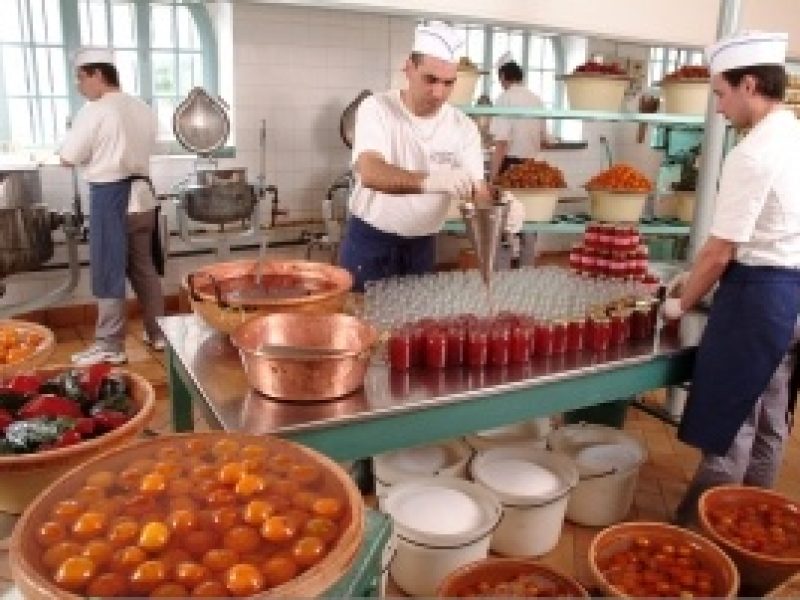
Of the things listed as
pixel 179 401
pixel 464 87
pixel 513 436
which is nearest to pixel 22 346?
pixel 179 401

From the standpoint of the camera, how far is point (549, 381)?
209 cm

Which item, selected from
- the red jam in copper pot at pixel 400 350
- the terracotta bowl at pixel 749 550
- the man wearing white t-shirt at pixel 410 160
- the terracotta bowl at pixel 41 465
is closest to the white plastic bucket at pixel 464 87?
the man wearing white t-shirt at pixel 410 160

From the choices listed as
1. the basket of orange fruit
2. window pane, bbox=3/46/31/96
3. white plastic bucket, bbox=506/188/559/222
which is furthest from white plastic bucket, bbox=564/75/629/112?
window pane, bbox=3/46/31/96

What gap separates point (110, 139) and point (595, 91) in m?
2.76

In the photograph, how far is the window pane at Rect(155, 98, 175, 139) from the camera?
541cm

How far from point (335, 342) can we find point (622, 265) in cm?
128

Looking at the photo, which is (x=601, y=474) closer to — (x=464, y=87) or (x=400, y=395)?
(x=400, y=395)

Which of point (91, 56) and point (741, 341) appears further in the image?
point (91, 56)

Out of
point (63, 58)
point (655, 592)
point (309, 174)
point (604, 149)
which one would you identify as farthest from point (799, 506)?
point (604, 149)

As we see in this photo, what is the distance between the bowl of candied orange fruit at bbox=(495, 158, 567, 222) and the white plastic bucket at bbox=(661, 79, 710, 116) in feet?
2.40

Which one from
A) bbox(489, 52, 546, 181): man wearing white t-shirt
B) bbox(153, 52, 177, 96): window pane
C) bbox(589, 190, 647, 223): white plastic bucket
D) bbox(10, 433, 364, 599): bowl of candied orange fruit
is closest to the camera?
bbox(10, 433, 364, 599): bowl of candied orange fruit

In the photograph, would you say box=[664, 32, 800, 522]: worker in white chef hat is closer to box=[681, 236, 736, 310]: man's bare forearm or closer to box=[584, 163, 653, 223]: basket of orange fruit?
box=[681, 236, 736, 310]: man's bare forearm

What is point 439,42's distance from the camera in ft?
8.20

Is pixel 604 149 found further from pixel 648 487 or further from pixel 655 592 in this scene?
pixel 655 592
